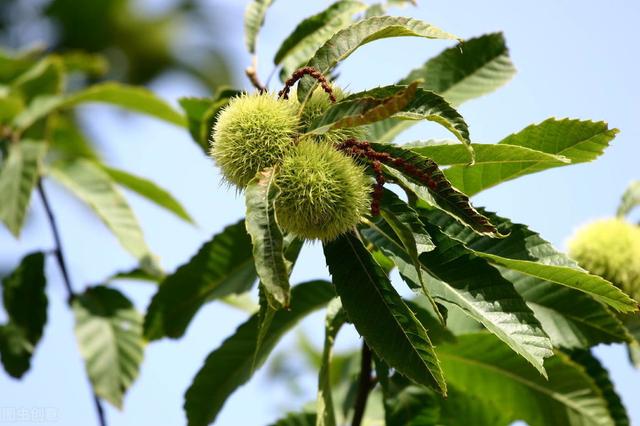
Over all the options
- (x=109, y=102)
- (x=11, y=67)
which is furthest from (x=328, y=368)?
(x=11, y=67)

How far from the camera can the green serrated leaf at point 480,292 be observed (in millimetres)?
1299

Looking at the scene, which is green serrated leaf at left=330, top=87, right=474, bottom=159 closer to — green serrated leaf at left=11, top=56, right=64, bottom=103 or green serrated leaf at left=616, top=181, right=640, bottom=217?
green serrated leaf at left=616, top=181, right=640, bottom=217

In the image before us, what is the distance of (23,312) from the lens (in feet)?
7.96

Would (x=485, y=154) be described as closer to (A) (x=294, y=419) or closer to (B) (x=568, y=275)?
(B) (x=568, y=275)

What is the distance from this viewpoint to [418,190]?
49.7 inches

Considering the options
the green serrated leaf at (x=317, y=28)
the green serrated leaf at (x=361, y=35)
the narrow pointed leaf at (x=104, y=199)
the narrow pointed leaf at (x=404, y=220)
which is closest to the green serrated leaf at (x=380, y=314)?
the narrow pointed leaf at (x=404, y=220)

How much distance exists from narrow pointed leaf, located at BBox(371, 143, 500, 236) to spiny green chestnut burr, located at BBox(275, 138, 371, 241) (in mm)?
76

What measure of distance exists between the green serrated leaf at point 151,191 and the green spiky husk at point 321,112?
127 centimetres

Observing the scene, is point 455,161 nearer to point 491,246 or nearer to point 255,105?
point 491,246

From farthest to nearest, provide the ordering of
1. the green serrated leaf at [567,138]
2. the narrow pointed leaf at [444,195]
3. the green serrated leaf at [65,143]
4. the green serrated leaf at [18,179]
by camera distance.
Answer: the green serrated leaf at [65,143] → the green serrated leaf at [18,179] → the green serrated leaf at [567,138] → the narrow pointed leaf at [444,195]

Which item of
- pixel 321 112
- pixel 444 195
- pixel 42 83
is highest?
pixel 42 83

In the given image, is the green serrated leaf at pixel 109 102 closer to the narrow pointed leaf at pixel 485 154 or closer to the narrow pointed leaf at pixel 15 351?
the narrow pointed leaf at pixel 15 351

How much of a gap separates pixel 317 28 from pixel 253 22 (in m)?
0.17

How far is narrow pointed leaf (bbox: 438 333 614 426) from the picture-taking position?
6.27 feet
